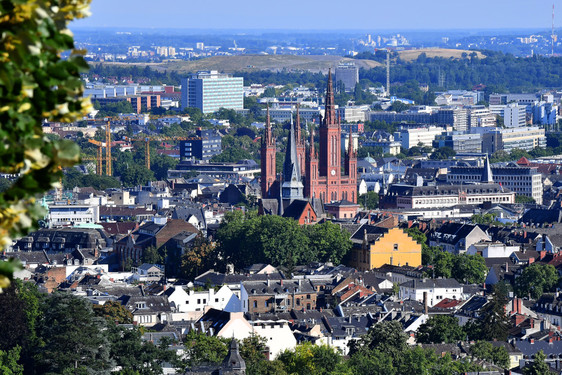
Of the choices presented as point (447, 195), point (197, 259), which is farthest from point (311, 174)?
point (197, 259)

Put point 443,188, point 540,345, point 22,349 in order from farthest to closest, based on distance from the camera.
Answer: point 443,188 → point 540,345 → point 22,349

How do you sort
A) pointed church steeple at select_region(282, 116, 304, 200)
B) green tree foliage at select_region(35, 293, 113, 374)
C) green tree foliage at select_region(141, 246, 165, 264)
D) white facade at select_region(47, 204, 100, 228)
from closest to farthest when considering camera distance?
green tree foliage at select_region(35, 293, 113, 374) < green tree foliage at select_region(141, 246, 165, 264) < pointed church steeple at select_region(282, 116, 304, 200) < white facade at select_region(47, 204, 100, 228)

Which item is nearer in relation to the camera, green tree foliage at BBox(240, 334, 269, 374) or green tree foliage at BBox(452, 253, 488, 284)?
green tree foliage at BBox(240, 334, 269, 374)

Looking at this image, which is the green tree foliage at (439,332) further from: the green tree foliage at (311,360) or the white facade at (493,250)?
the white facade at (493,250)

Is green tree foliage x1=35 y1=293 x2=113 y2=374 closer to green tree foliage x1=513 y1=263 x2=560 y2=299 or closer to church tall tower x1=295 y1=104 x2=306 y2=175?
green tree foliage x1=513 y1=263 x2=560 y2=299

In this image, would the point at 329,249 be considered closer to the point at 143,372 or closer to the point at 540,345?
the point at 540,345

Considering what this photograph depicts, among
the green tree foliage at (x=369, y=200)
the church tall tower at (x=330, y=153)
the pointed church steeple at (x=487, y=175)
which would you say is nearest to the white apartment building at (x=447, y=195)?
the green tree foliage at (x=369, y=200)

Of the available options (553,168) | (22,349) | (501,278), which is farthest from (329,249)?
(553,168)

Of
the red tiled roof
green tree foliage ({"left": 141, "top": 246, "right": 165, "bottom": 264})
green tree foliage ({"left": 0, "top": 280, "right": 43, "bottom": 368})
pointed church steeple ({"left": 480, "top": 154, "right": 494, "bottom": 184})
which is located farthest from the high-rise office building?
green tree foliage ({"left": 0, "top": 280, "right": 43, "bottom": 368})
